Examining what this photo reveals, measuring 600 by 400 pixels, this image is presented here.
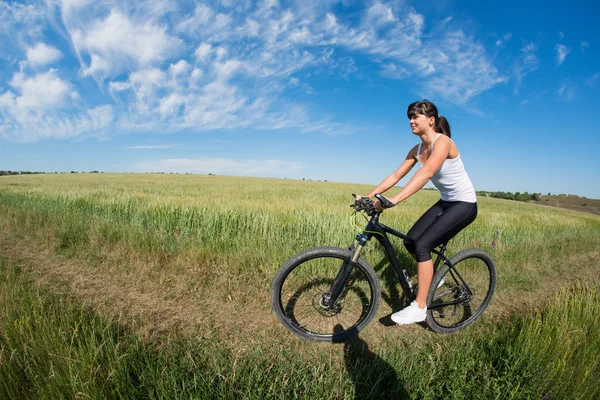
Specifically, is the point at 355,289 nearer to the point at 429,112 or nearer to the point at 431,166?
the point at 431,166

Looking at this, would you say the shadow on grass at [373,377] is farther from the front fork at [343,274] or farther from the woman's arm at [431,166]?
the woman's arm at [431,166]

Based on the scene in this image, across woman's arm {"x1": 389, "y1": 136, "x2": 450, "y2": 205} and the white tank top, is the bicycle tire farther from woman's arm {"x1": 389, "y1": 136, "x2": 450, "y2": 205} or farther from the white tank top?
woman's arm {"x1": 389, "y1": 136, "x2": 450, "y2": 205}

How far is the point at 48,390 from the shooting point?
1957 mm

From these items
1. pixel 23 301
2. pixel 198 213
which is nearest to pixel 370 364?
pixel 23 301

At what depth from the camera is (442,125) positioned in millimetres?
3207

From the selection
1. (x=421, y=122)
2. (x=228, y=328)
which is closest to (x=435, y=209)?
(x=421, y=122)

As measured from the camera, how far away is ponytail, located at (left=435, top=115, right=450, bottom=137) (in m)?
3.20

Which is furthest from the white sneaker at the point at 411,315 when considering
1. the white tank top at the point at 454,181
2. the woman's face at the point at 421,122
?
the woman's face at the point at 421,122

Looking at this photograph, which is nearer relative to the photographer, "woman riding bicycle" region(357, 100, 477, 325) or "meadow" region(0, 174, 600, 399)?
"meadow" region(0, 174, 600, 399)

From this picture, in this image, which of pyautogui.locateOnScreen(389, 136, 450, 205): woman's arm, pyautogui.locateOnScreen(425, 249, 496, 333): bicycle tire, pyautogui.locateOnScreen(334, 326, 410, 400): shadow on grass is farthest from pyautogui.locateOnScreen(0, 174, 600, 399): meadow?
pyautogui.locateOnScreen(389, 136, 450, 205): woman's arm

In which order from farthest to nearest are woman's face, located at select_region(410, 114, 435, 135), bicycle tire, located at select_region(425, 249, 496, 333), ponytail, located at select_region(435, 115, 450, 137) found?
bicycle tire, located at select_region(425, 249, 496, 333), ponytail, located at select_region(435, 115, 450, 137), woman's face, located at select_region(410, 114, 435, 135)

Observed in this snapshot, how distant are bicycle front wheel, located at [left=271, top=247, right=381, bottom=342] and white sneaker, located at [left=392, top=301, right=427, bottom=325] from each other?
288mm

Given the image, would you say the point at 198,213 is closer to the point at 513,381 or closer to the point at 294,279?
the point at 294,279

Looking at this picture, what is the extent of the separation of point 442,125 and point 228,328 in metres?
3.38
